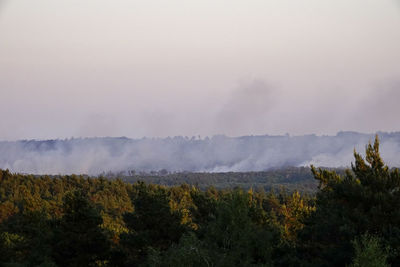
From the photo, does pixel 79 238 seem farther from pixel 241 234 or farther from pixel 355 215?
pixel 355 215

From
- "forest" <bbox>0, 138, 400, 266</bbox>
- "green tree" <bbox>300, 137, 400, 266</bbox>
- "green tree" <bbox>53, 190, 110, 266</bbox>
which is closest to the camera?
"forest" <bbox>0, 138, 400, 266</bbox>

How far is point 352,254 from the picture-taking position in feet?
82.9

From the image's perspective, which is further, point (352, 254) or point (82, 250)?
point (82, 250)

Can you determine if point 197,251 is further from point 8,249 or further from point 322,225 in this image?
point 8,249

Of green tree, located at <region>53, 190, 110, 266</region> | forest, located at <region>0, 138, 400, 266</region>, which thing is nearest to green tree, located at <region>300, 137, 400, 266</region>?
forest, located at <region>0, 138, 400, 266</region>

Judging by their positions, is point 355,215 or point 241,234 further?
point 355,215

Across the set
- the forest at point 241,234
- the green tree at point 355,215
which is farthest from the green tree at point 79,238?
the green tree at point 355,215

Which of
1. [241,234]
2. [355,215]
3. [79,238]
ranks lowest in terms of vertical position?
[79,238]

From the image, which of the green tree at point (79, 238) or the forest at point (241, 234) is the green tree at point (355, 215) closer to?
the forest at point (241, 234)

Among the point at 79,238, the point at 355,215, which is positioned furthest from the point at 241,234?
the point at 79,238

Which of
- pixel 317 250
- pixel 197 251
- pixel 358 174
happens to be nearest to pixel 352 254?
pixel 317 250

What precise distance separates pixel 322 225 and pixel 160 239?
14.9 m

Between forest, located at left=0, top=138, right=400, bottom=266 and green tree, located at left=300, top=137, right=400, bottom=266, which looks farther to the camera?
green tree, located at left=300, top=137, right=400, bottom=266

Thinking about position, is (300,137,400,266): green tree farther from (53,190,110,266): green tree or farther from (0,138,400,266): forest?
(53,190,110,266): green tree
